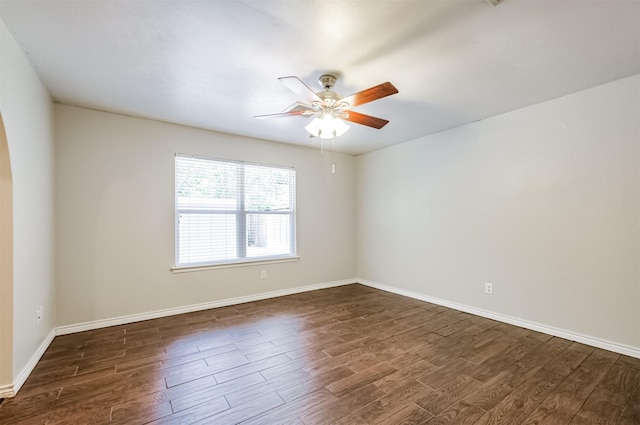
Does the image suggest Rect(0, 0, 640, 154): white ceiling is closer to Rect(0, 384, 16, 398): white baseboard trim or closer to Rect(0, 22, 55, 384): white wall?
Rect(0, 22, 55, 384): white wall

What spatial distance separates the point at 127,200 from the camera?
11.2ft

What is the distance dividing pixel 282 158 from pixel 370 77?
7.79ft

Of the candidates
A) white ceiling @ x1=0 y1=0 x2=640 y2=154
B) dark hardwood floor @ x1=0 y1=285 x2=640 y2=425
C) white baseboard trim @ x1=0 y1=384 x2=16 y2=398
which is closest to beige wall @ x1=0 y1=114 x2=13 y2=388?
white baseboard trim @ x1=0 y1=384 x2=16 y2=398

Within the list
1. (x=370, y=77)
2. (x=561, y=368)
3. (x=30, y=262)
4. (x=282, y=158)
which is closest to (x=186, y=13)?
(x=370, y=77)

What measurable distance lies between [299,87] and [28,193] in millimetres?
2250

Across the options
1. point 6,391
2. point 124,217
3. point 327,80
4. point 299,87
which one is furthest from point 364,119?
point 6,391

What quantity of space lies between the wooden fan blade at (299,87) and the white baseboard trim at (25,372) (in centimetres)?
275

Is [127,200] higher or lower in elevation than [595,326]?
higher

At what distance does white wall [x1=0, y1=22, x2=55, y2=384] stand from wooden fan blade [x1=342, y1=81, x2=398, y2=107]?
2.28 m

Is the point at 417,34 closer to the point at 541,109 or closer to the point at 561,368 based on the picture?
the point at 541,109

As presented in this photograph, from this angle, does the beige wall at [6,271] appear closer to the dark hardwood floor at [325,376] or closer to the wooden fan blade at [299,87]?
the dark hardwood floor at [325,376]

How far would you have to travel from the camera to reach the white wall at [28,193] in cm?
196

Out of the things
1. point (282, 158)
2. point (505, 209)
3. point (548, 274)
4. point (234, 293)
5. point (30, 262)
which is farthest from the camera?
point (282, 158)

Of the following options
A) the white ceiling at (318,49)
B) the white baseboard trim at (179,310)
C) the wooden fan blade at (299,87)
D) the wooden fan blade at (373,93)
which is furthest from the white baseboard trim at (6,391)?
the wooden fan blade at (373,93)
